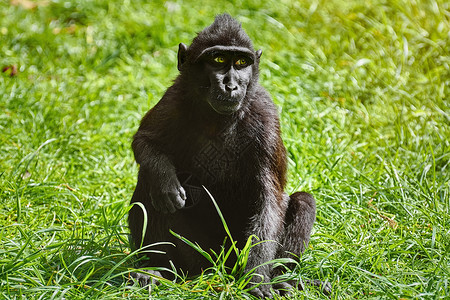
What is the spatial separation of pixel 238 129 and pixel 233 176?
1.15 ft

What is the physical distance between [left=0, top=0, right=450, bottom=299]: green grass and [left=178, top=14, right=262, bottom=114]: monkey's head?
3.94 ft

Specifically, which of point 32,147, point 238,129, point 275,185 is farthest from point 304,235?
point 32,147

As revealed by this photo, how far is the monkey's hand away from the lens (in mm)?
4355

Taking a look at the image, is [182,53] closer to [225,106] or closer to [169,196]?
[225,106]

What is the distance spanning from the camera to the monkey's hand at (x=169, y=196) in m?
4.36

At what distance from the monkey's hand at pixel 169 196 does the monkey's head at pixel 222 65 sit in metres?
0.61

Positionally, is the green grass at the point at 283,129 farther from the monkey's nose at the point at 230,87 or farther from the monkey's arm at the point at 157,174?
the monkey's nose at the point at 230,87

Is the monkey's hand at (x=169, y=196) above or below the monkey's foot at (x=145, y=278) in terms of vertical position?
above

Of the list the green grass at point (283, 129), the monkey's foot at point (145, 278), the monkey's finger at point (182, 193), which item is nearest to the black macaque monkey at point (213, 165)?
the monkey's finger at point (182, 193)

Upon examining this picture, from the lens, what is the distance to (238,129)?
4641 millimetres

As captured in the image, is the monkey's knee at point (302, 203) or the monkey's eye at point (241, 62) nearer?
the monkey's eye at point (241, 62)

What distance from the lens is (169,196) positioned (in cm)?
436

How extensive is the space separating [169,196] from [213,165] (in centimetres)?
45

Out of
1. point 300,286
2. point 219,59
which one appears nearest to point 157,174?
point 219,59
